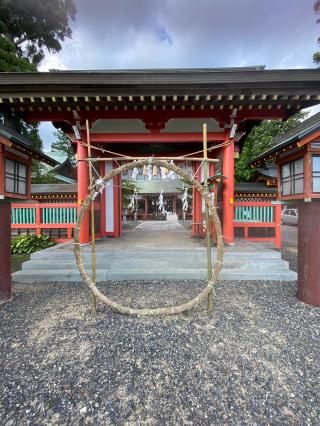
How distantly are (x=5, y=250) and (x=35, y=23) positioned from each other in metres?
16.6

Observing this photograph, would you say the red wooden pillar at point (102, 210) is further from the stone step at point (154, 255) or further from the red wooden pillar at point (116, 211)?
the stone step at point (154, 255)

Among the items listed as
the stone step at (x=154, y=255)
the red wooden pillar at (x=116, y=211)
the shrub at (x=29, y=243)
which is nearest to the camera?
the stone step at (x=154, y=255)

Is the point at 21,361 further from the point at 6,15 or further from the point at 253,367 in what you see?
the point at 6,15

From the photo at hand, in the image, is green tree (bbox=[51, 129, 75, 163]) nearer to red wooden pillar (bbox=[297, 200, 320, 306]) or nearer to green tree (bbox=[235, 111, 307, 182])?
green tree (bbox=[235, 111, 307, 182])

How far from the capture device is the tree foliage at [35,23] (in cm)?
1203

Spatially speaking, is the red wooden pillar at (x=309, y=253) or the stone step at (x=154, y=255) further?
the stone step at (x=154, y=255)

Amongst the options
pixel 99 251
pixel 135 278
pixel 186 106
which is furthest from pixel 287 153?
pixel 99 251

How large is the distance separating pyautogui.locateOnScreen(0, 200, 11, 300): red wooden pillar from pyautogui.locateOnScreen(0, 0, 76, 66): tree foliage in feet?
46.2

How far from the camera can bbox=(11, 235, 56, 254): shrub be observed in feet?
22.9

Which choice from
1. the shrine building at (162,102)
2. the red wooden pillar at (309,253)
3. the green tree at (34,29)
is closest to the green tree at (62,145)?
the green tree at (34,29)

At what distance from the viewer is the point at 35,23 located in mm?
12930

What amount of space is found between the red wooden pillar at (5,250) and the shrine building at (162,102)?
5.99 feet

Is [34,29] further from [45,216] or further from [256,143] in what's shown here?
[256,143]

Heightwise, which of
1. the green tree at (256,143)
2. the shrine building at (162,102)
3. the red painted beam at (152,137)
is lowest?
the red painted beam at (152,137)
